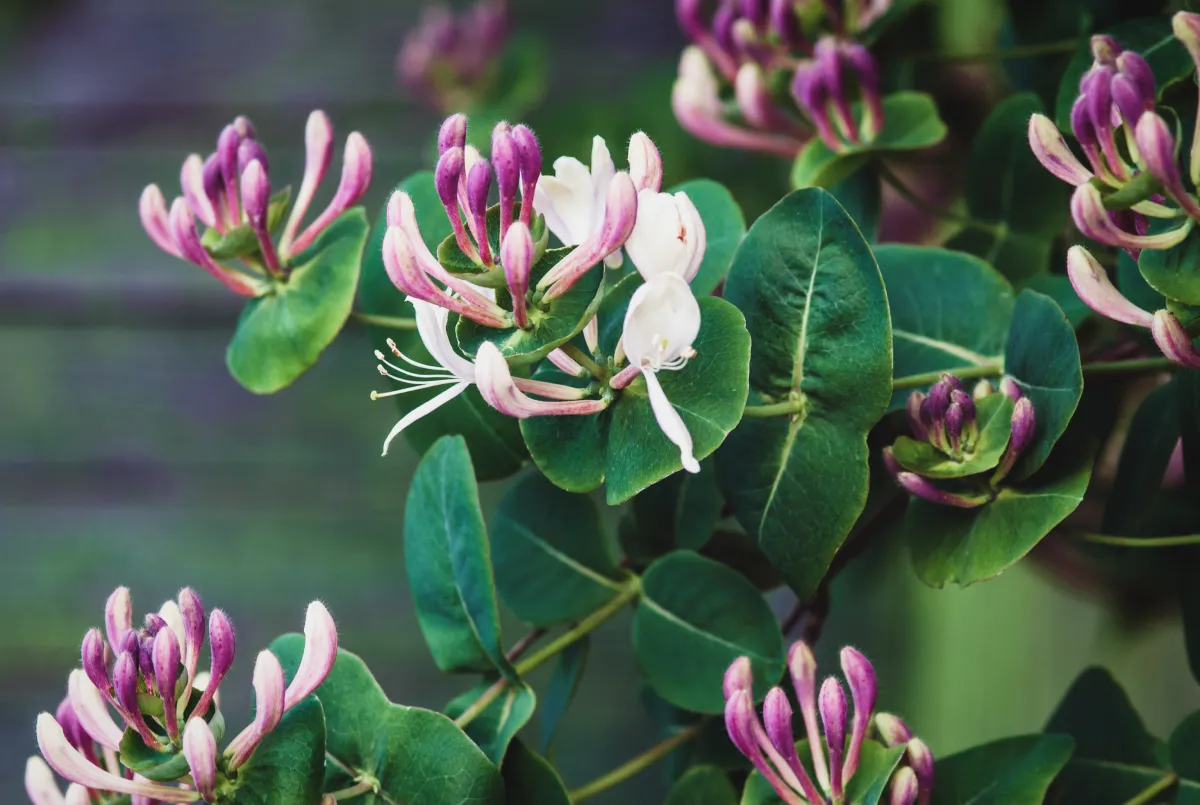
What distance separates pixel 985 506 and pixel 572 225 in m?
0.15

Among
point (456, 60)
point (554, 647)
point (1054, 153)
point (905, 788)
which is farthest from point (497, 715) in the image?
point (456, 60)

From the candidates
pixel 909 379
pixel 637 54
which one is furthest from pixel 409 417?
pixel 637 54

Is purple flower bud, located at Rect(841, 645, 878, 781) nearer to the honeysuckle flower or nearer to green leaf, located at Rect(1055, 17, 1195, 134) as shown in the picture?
the honeysuckle flower

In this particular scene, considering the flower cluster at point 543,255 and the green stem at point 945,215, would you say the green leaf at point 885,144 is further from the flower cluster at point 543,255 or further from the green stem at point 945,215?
the flower cluster at point 543,255

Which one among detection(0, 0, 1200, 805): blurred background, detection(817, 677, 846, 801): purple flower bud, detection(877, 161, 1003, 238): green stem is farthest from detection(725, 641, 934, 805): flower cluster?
detection(0, 0, 1200, 805): blurred background

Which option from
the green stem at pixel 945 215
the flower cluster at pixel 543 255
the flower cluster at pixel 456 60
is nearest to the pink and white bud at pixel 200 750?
the flower cluster at pixel 543 255

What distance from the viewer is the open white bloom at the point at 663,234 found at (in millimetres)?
285

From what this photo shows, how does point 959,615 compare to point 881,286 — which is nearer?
point 881,286

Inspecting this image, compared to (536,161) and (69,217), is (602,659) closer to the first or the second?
(69,217)

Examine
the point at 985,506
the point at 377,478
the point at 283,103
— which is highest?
the point at 283,103

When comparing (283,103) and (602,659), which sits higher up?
(283,103)

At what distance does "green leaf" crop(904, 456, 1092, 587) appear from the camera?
1.05ft

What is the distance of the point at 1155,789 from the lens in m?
0.36

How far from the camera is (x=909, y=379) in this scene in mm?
359
